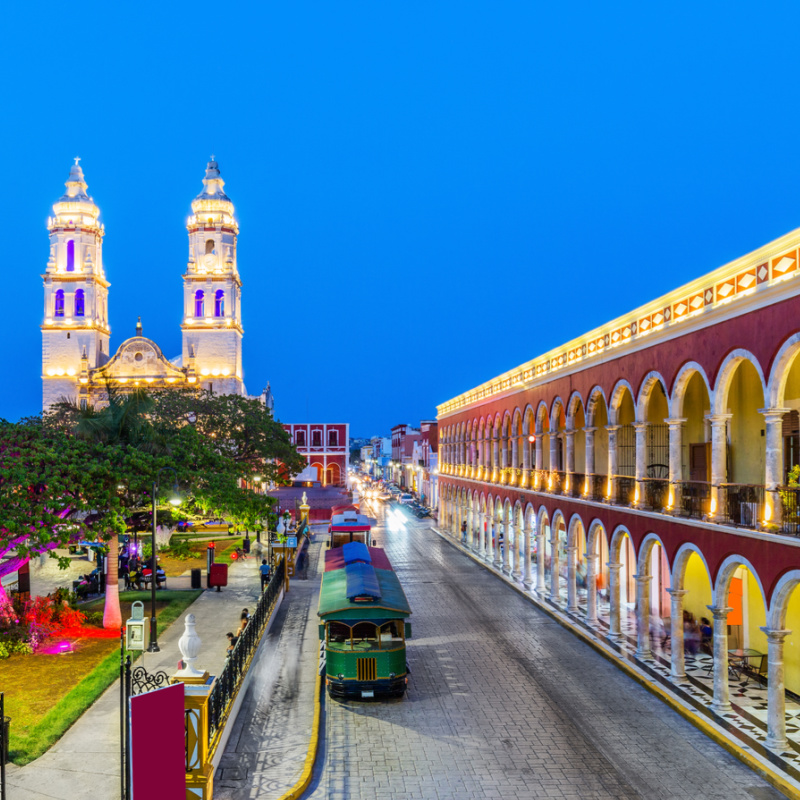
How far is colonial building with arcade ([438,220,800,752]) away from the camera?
12.9m

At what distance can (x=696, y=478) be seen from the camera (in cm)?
2008

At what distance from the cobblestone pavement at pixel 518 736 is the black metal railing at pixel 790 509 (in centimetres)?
392

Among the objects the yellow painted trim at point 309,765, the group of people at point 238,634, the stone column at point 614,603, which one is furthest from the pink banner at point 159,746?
the stone column at point 614,603

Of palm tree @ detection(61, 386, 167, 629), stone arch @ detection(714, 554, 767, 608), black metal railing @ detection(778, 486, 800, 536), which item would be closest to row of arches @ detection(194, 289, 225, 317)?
palm tree @ detection(61, 386, 167, 629)

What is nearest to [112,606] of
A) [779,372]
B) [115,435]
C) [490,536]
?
[115,435]

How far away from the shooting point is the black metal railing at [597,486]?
21.6 metres

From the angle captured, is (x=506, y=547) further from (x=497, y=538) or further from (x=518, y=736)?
(x=518, y=736)

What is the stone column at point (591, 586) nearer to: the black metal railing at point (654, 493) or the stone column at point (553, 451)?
the black metal railing at point (654, 493)

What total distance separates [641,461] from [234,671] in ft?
35.1

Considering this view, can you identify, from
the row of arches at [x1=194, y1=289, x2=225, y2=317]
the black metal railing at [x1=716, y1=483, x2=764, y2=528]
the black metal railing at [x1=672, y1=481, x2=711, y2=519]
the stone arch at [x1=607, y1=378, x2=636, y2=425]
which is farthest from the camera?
the row of arches at [x1=194, y1=289, x2=225, y2=317]

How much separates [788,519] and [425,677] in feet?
28.4

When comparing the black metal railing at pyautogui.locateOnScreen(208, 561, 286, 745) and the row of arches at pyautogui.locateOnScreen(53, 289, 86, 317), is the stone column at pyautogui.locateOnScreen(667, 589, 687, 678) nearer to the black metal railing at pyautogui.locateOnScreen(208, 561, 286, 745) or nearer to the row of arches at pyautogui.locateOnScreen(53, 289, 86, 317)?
the black metal railing at pyautogui.locateOnScreen(208, 561, 286, 745)

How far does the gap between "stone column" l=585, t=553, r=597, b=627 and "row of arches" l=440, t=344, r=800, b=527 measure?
1.94m

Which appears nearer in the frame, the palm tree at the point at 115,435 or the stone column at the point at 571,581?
the palm tree at the point at 115,435
